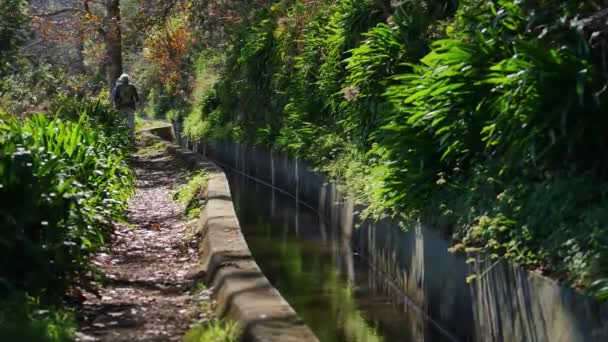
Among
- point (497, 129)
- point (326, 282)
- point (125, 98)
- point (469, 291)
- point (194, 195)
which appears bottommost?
point (326, 282)

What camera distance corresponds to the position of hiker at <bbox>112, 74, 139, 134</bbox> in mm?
22078

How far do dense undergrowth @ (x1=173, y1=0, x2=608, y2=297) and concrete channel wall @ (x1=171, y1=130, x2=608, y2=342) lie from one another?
0.50ft

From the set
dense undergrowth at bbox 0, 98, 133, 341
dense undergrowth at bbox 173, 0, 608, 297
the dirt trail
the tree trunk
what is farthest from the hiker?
dense undergrowth at bbox 0, 98, 133, 341

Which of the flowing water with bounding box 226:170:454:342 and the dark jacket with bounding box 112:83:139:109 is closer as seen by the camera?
the flowing water with bounding box 226:170:454:342

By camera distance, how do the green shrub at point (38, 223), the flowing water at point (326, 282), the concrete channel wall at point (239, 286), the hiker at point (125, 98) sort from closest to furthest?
1. the concrete channel wall at point (239, 286)
2. the green shrub at point (38, 223)
3. the flowing water at point (326, 282)
4. the hiker at point (125, 98)

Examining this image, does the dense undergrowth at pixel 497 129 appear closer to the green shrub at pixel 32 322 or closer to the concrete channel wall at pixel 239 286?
the concrete channel wall at pixel 239 286

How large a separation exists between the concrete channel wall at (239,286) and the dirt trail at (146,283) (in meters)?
0.20

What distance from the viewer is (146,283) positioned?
763 cm

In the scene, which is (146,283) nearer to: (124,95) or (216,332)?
(216,332)

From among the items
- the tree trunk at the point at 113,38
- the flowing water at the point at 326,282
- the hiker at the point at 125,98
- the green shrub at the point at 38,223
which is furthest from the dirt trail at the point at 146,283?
the tree trunk at the point at 113,38

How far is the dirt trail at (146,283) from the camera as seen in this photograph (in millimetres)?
6133

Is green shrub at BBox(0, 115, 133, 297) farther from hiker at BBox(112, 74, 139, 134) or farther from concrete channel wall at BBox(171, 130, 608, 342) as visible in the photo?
hiker at BBox(112, 74, 139, 134)

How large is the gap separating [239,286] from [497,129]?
7.85 feet

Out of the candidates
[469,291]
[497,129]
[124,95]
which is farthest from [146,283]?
[124,95]
